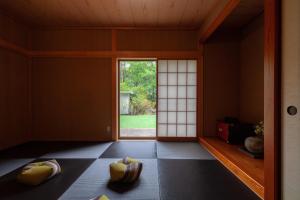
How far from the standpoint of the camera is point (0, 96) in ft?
11.4

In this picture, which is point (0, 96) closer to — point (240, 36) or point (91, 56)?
point (91, 56)

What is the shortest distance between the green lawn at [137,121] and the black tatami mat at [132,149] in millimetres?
3640

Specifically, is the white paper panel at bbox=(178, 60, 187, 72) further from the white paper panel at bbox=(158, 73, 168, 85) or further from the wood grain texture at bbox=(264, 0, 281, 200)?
the wood grain texture at bbox=(264, 0, 281, 200)

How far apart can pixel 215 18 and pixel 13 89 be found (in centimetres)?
399

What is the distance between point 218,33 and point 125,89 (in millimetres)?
5529

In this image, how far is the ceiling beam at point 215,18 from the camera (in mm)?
2618

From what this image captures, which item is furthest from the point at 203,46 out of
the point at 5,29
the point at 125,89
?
the point at 125,89

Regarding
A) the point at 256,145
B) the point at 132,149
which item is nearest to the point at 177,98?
the point at 132,149

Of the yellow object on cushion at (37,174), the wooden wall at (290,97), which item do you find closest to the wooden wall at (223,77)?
the wooden wall at (290,97)

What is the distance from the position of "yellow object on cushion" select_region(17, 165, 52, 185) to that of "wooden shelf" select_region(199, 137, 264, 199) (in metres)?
2.24

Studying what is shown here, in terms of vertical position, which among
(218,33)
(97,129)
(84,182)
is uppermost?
(218,33)

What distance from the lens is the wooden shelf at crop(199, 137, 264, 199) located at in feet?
6.53

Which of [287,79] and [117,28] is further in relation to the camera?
[117,28]

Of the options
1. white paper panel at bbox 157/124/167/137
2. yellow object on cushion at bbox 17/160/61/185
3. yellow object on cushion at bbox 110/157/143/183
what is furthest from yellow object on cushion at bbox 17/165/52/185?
white paper panel at bbox 157/124/167/137
